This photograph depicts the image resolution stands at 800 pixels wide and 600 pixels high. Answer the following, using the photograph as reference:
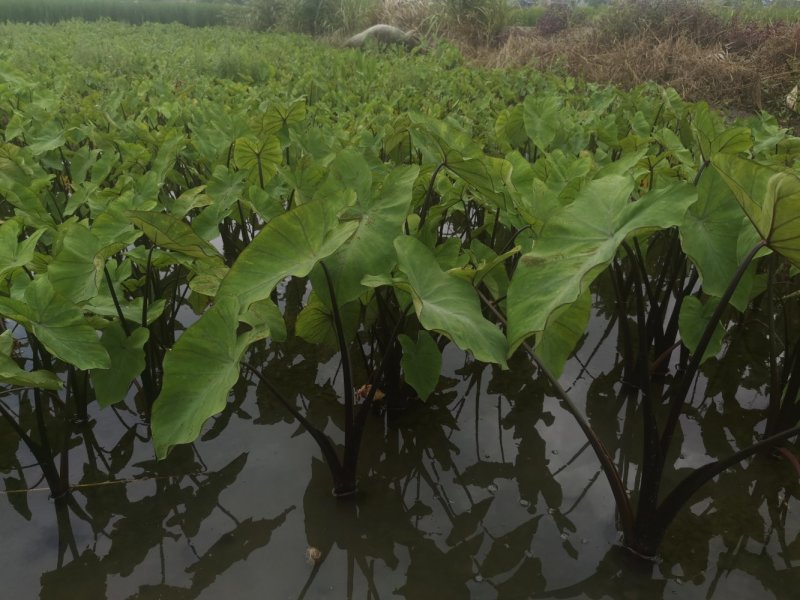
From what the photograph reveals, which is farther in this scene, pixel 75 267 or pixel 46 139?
pixel 46 139

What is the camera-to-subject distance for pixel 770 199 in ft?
2.71

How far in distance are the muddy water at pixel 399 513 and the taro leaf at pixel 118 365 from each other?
0.27 m

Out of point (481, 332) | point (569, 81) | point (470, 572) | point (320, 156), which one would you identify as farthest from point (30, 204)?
point (569, 81)

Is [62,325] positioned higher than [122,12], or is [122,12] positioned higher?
[122,12]

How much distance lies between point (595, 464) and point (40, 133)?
2.30 m

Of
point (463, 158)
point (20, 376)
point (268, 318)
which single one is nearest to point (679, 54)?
point (463, 158)

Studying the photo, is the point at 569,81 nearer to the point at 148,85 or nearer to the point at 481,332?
the point at 148,85

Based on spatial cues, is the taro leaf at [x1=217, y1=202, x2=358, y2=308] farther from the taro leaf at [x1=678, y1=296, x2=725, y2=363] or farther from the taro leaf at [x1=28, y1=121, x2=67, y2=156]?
the taro leaf at [x1=28, y1=121, x2=67, y2=156]

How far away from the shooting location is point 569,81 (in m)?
4.25

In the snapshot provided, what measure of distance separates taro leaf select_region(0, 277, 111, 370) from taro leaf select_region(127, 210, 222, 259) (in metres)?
0.22

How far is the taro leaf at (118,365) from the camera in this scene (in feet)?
4.33

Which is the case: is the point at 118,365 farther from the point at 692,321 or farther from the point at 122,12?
the point at 122,12

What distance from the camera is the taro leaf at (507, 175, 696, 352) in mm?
935

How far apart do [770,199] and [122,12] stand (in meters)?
20.5
